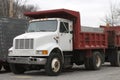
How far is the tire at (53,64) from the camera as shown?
650 inches

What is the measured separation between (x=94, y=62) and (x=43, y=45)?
4195mm

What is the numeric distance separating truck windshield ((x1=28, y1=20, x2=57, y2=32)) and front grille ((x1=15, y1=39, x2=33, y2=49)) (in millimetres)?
1164

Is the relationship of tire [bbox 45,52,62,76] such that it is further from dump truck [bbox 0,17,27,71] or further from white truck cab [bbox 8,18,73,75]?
dump truck [bbox 0,17,27,71]

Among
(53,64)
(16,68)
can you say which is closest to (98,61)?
(53,64)

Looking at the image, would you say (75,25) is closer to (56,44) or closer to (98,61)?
(56,44)

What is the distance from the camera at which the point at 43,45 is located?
16812mm

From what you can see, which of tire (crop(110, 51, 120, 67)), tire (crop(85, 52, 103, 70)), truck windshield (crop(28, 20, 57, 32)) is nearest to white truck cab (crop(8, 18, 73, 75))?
truck windshield (crop(28, 20, 57, 32))

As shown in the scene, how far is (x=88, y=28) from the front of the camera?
65.4 ft

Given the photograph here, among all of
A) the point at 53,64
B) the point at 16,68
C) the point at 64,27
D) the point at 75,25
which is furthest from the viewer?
the point at 75,25

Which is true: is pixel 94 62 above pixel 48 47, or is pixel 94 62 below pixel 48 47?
below

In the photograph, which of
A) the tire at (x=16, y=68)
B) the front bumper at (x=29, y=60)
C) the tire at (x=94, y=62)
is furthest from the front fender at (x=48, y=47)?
the tire at (x=94, y=62)

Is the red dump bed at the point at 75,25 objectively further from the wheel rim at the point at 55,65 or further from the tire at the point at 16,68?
the tire at the point at 16,68

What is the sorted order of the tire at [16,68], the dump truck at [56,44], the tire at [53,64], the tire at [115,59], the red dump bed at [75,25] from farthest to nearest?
the tire at [115,59] < the red dump bed at [75,25] < the tire at [16,68] < the dump truck at [56,44] < the tire at [53,64]

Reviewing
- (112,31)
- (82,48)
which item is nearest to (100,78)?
(82,48)
